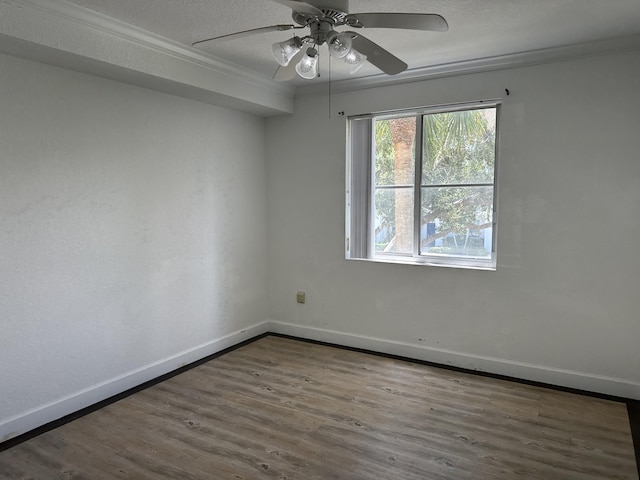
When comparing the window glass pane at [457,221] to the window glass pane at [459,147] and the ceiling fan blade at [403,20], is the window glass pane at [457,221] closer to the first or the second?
the window glass pane at [459,147]

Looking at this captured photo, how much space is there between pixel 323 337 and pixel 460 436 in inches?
73.7

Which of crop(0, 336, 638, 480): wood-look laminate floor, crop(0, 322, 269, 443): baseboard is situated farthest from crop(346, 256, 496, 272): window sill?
crop(0, 322, 269, 443): baseboard

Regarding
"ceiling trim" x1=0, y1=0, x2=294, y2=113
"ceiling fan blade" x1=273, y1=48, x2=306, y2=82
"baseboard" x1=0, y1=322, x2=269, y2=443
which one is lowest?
"baseboard" x1=0, y1=322, x2=269, y2=443

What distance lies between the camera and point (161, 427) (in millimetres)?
2674

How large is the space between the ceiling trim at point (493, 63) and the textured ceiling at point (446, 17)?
0.18ft

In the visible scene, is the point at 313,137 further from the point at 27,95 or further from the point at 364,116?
the point at 27,95

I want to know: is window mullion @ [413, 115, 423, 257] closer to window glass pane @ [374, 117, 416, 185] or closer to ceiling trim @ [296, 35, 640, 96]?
window glass pane @ [374, 117, 416, 185]

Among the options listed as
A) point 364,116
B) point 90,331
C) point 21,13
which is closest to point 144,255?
point 90,331

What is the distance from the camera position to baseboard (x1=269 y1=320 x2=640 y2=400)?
3066 millimetres

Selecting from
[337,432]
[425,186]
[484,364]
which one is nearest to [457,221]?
[425,186]

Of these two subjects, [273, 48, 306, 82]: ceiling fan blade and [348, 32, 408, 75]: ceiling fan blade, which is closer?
[348, 32, 408, 75]: ceiling fan blade

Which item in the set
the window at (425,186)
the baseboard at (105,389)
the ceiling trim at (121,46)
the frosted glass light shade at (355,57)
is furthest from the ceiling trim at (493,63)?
the baseboard at (105,389)

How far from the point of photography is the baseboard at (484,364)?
10.1 feet

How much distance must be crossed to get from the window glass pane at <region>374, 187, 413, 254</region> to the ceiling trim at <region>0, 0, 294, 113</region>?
1388mm
